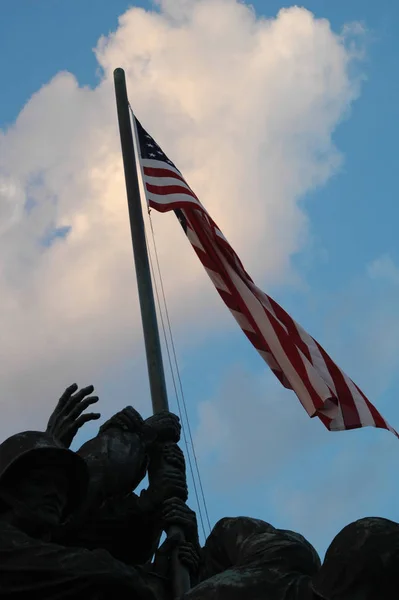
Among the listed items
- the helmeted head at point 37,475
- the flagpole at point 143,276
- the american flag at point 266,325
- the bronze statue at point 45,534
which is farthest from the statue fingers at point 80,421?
the american flag at point 266,325

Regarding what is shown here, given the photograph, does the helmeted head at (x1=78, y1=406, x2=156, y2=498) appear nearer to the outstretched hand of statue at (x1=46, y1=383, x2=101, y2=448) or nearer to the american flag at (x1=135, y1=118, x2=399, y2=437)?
the outstretched hand of statue at (x1=46, y1=383, x2=101, y2=448)

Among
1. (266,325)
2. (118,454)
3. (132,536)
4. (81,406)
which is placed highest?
(266,325)

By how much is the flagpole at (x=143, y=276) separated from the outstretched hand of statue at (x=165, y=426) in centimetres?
78

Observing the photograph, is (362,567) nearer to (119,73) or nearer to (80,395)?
(80,395)

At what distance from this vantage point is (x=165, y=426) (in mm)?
8414

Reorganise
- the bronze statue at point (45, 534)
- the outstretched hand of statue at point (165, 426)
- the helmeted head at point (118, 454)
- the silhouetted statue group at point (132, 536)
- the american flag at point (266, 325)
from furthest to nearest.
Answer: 1. the american flag at point (266, 325)
2. the outstretched hand of statue at point (165, 426)
3. the helmeted head at point (118, 454)
4. the bronze statue at point (45, 534)
5. the silhouetted statue group at point (132, 536)

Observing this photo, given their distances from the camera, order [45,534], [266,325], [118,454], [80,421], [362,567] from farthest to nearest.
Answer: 1. [266,325]
2. [80,421]
3. [118,454]
4. [45,534]
5. [362,567]

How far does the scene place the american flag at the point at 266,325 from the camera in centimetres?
1126

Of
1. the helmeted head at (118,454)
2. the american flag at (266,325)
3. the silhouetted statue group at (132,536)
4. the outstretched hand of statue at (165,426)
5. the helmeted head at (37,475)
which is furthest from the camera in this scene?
the american flag at (266,325)

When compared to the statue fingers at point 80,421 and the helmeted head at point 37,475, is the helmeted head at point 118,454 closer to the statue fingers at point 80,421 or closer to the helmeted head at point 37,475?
the statue fingers at point 80,421

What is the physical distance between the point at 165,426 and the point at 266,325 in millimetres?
3657

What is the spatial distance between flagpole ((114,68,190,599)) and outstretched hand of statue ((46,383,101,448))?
97cm

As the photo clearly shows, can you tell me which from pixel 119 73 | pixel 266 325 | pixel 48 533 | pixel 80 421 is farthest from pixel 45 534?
pixel 119 73

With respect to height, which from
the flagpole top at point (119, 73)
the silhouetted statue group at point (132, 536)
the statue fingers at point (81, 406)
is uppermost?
the flagpole top at point (119, 73)
